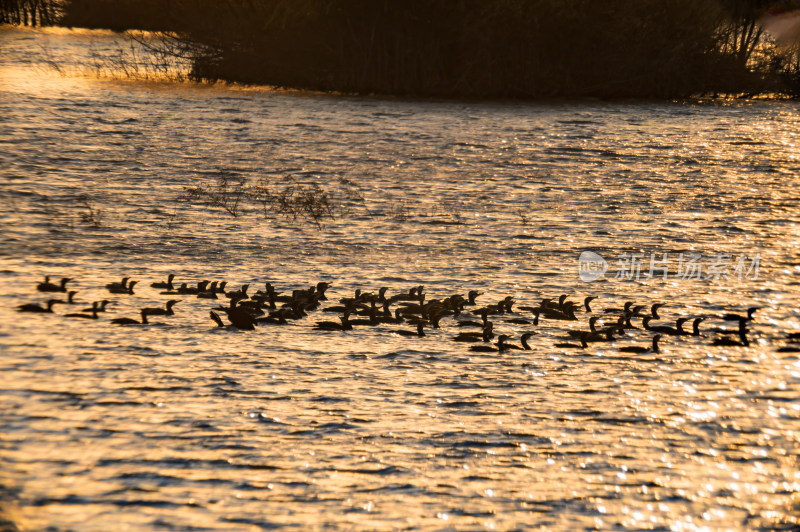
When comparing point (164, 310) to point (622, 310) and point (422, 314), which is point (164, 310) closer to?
point (422, 314)

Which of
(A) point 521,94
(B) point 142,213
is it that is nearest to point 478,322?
(B) point 142,213

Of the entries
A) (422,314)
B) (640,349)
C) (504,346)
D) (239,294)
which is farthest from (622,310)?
(239,294)

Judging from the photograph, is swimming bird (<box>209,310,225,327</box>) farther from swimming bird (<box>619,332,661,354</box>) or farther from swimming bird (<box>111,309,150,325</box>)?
swimming bird (<box>619,332,661,354</box>)

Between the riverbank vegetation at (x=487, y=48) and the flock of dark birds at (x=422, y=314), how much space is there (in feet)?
66.7

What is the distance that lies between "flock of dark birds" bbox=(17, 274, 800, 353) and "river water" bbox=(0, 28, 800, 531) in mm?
141

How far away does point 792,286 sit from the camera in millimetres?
10641

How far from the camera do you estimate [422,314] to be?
9.03 m

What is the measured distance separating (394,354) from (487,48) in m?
22.5

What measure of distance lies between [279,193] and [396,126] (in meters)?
8.71

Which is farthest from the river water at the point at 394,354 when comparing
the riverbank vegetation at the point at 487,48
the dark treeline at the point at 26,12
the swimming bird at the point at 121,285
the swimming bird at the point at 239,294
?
the dark treeline at the point at 26,12

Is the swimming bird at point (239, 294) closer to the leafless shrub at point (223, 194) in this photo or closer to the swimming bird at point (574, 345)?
the swimming bird at point (574, 345)

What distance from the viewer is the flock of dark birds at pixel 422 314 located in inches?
336

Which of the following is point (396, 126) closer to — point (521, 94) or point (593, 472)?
point (521, 94)

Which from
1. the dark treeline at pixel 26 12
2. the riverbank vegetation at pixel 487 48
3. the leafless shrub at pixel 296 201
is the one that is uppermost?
the dark treeline at pixel 26 12
